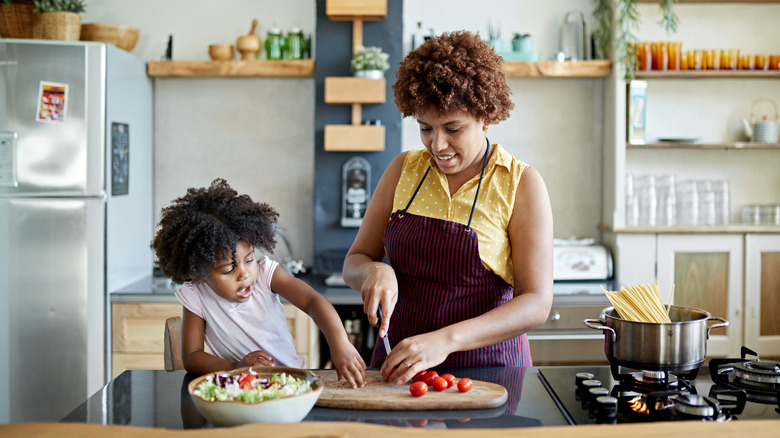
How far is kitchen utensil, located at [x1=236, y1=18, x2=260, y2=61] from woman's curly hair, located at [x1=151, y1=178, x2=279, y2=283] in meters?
2.11

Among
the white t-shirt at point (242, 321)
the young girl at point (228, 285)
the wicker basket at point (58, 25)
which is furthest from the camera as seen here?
the wicker basket at point (58, 25)

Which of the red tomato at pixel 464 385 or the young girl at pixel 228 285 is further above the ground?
the young girl at pixel 228 285

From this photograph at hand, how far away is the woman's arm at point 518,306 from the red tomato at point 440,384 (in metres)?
0.06

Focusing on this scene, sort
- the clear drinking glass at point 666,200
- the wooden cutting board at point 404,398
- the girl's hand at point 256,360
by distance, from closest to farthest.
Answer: the wooden cutting board at point 404,398, the girl's hand at point 256,360, the clear drinking glass at point 666,200

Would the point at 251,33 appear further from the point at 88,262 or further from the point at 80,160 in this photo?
the point at 88,262

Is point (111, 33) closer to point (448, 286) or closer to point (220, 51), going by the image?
point (220, 51)

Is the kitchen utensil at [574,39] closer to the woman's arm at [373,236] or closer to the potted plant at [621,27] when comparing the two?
the potted plant at [621,27]

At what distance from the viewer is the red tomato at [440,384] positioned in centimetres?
154

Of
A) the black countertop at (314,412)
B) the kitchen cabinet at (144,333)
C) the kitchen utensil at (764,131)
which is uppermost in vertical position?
the kitchen utensil at (764,131)

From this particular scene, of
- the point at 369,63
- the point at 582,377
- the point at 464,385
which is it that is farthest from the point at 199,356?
the point at 369,63

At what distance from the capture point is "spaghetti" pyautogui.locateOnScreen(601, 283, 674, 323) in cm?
165

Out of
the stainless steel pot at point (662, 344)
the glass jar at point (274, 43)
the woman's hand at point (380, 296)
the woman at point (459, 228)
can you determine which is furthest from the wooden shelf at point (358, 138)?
the stainless steel pot at point (662, 344)

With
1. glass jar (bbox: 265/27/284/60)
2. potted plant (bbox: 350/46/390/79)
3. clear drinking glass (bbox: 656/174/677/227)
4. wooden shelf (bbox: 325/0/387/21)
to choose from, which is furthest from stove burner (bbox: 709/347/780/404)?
glass jar (bbox: 265/27/284/60)

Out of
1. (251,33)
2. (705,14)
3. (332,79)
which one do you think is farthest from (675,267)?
(251,33)
